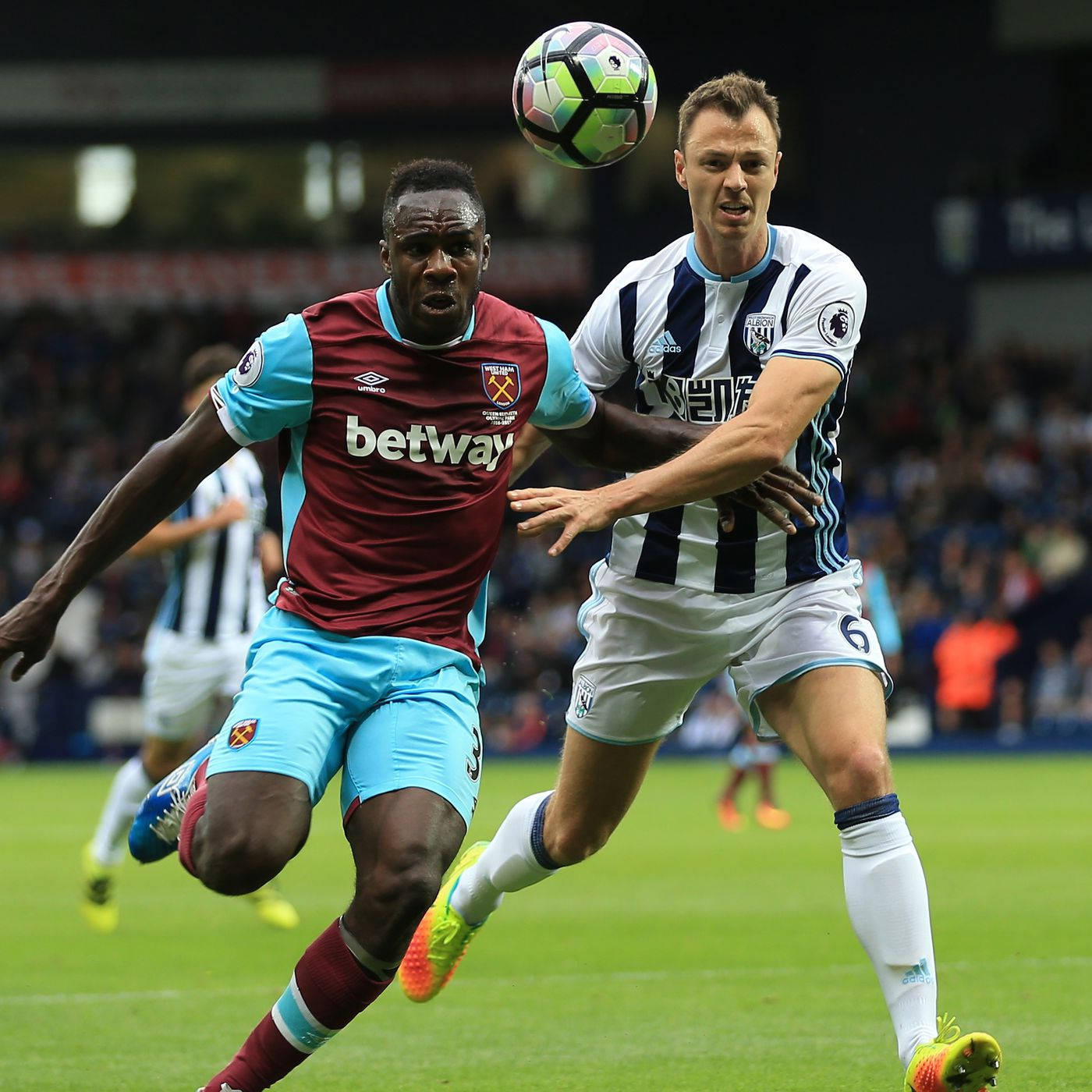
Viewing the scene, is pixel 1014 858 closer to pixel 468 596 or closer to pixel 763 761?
pixel 763 761

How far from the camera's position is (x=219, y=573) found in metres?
9.46

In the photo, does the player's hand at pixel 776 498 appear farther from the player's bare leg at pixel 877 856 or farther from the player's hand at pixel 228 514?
the player's hand at pixel 228 514

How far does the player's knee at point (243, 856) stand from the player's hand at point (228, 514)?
4.86 metres

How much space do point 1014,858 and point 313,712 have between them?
740cm

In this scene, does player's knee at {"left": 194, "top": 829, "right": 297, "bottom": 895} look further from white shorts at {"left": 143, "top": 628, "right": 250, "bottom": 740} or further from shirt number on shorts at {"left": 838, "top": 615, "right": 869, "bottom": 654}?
white shorts at {"left": 143, "top": 628, "right": 250, "bottom": 740}

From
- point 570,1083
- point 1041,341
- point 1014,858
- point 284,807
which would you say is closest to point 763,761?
point 1014,858

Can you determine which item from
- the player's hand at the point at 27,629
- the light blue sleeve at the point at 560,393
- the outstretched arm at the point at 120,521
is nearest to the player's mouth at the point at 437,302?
the light blue sleeve at the point at 560,393

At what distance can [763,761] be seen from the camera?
526 inches

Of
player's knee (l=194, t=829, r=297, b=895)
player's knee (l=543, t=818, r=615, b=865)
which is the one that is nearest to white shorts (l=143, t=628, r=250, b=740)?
player's knee (l=543, t=818, r=615, b=865)

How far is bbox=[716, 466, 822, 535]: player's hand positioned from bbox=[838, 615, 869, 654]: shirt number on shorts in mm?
316

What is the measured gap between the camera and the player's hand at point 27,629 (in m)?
4.64

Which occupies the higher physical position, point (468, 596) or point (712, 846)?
point (468, 596)

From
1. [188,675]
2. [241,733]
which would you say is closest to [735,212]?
[241,733]

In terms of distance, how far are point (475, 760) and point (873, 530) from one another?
18256mm
